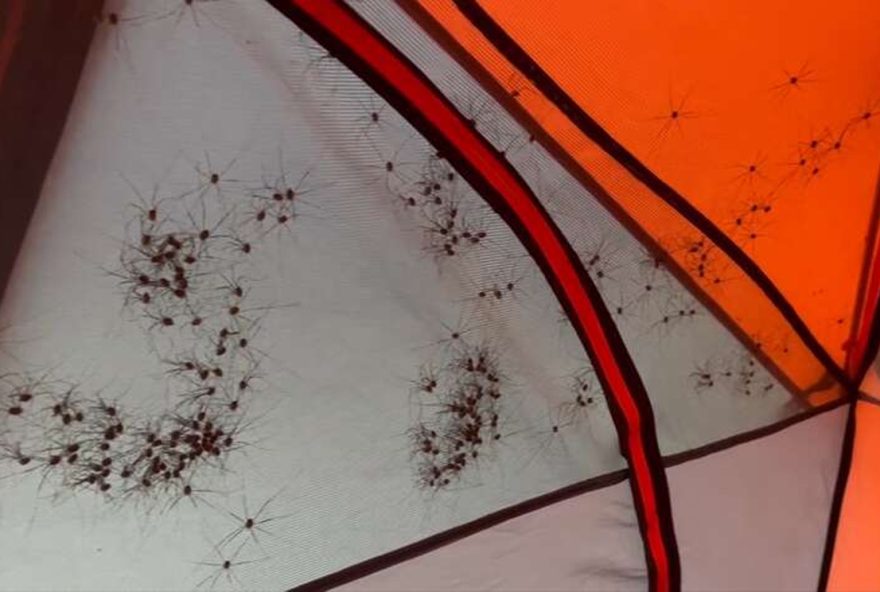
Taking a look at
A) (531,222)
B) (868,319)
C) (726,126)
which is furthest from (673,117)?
(868,319)

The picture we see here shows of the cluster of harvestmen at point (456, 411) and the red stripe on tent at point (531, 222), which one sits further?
the cluster of harvestmen at point (456, 411)

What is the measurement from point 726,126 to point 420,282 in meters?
A: 0.35

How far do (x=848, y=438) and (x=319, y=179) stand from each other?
34.1 inches

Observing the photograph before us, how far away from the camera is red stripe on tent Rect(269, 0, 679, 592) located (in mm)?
715

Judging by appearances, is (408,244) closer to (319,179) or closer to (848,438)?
(319,179)

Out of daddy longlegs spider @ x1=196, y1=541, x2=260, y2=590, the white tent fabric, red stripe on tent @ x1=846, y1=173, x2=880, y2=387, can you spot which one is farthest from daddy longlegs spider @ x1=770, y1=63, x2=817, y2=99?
daddy longlegs spider @ x1=196, y1=541, x2=260, y2=590

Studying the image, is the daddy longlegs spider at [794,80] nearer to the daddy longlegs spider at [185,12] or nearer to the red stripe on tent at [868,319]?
the red stripe on tent at [868,319]

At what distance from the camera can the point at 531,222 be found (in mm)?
885

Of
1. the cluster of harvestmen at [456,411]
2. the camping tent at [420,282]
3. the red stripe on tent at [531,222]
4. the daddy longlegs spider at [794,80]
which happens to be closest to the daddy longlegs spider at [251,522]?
the camping tent at [420,282]

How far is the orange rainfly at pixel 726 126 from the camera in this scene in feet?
2.71

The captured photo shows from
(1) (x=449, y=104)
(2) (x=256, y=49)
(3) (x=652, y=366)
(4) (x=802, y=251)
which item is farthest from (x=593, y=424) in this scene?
(2) (x=256, y=49)

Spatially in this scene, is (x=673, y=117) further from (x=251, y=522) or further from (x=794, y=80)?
(x=251, y=522)

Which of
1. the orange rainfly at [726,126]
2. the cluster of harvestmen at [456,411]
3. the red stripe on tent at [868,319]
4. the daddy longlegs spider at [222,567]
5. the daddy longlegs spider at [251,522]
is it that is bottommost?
the daddy longlegs spider at [222,567]

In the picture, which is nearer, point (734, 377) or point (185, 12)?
point (185, 12)
